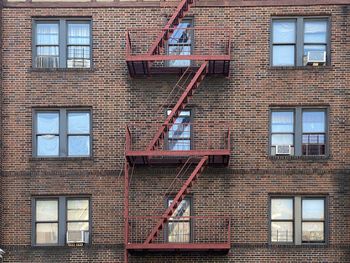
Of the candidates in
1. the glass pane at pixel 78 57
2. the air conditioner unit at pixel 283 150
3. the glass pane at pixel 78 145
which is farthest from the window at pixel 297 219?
the glass pane at pixel 78 57

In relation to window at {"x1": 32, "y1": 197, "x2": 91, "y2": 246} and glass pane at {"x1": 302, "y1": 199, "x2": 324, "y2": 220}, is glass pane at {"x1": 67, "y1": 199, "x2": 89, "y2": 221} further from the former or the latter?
glass pane at {"x1": 302, "y1": 199, "x2": 324, "y2": 220}

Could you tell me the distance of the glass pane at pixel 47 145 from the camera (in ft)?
64.7

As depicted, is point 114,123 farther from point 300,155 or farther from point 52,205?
point 300,155

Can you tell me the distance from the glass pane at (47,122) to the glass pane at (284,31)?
297 inches

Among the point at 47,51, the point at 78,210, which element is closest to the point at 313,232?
the point at 78,210

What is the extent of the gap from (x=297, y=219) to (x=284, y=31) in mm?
6054

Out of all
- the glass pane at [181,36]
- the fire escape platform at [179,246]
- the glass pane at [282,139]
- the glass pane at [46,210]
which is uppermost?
the glass pane at [181,36]

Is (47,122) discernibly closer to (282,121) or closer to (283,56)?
(282,121)

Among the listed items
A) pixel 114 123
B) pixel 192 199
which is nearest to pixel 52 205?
pixel 114 123

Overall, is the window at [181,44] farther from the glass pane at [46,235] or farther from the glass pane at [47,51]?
the glass pane at [46,235]

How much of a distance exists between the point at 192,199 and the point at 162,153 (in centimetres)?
221

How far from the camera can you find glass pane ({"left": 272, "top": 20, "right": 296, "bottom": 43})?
1991 centimetres

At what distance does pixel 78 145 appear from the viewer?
64.7ft

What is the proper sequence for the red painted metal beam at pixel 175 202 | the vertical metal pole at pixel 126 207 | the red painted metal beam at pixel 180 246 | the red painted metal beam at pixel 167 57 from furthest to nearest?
the vertical metal pole at pixel 126 207 < the red painted metal beam at pixel 167 57 < the red painted metal beam at pixel 180 246 < the red painted metal beam at pixel 175 202
